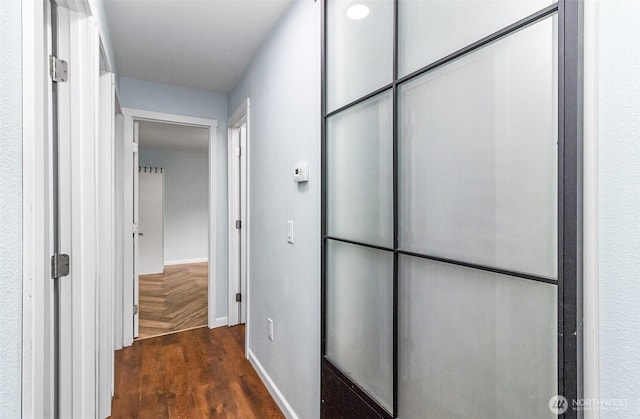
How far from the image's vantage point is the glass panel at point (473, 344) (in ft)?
2.36

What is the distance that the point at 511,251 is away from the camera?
2.52 ft

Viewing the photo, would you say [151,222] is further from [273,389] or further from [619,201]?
[619,201]

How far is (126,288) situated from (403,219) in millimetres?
2966

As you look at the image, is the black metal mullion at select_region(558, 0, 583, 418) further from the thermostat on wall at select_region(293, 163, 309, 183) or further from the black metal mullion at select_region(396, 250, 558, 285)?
the thermostat on wall at select_region(293, 163, 309, 183)

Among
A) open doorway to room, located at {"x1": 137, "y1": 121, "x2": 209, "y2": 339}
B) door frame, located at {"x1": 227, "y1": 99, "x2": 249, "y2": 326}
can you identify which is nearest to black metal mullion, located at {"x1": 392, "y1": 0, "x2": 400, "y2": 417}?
door frame, located at {"x1": 227, "y1": 99, "x2": 249, "y2": 326}

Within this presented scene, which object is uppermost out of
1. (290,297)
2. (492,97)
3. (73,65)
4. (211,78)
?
(211,78)

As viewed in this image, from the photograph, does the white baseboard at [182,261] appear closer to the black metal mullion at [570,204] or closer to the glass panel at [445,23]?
the glass panel at [445,23]

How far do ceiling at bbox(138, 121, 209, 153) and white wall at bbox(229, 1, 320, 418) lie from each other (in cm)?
249

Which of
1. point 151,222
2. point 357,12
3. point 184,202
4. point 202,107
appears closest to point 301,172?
point 357,12

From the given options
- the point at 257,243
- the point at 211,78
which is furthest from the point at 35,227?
the point at 211,78

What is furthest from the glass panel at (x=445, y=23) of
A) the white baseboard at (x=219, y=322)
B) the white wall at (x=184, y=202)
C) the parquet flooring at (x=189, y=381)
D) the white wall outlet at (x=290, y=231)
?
the white wall at (x=184, y=202)

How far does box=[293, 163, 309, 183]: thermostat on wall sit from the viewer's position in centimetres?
175

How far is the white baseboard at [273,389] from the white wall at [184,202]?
16.6 feet

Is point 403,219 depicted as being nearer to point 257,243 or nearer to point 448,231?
point 448,231
